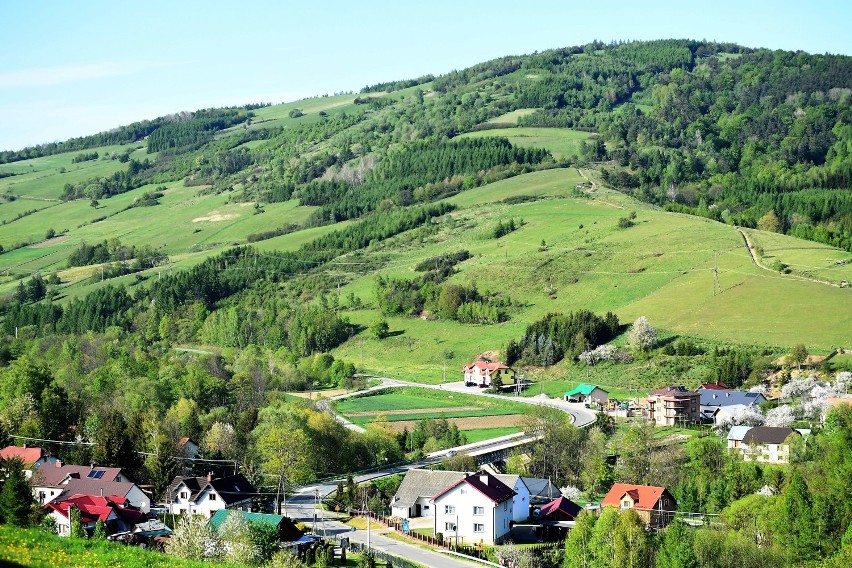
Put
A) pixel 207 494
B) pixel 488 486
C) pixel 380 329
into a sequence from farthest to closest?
pixel 380 329
pixel 207 494
pixel 488 486

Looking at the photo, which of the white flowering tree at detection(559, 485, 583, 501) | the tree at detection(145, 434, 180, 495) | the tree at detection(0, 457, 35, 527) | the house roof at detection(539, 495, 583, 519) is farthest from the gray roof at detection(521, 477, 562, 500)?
the tree at detection(0, 457, 35, 527)

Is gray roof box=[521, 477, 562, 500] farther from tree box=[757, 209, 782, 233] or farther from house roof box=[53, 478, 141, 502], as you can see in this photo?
tree box=[757, 209, 782, 233]

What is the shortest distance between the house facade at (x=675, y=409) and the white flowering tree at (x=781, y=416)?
234 inches

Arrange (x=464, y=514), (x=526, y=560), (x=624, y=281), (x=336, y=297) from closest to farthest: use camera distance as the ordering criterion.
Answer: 1. (x=526, y=560)
2. (x=464, y=514)
3. (x=624, y=281)
4. (x=336, y=297)

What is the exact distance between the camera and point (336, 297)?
138 metres

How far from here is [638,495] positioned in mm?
60594

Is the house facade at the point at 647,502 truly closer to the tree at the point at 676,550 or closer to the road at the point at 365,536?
the tree at the point at 676,550

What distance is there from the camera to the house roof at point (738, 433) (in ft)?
238

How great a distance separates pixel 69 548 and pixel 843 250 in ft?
348

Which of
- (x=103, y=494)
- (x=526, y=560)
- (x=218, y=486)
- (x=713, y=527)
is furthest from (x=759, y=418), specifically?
(x=103, y=494)

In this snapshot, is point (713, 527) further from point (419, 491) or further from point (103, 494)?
point (103, 494)

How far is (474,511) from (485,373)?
4663 cm

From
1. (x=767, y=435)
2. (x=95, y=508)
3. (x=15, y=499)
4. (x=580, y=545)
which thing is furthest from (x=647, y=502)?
(x=15, y=499)

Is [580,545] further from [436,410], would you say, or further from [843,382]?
[436,410]
